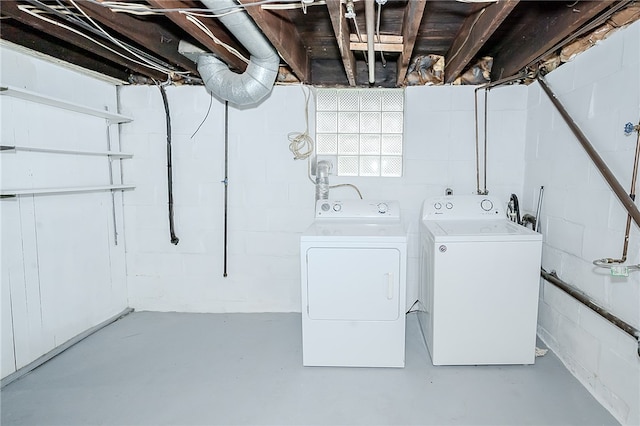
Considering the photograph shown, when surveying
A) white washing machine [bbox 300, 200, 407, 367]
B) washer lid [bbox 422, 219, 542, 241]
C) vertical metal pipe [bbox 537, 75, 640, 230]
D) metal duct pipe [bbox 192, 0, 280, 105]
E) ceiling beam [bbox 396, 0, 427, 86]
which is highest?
ceiling beam [bbox 396, 0, 427, 86]

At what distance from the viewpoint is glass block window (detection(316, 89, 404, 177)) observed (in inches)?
117

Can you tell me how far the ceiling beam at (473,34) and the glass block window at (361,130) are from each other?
19.6 inches

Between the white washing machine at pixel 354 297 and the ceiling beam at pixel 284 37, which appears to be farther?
the white washing machine at pixel 354 297

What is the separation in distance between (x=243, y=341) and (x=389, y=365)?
1.10 metres

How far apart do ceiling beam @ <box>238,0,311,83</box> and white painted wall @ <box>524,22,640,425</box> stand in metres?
1.76

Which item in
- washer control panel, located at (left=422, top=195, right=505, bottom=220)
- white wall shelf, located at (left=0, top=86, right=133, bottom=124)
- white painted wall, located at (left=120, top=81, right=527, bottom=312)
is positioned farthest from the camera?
white painted wall, located at (left=120, top=81, right=527, bottom=312)

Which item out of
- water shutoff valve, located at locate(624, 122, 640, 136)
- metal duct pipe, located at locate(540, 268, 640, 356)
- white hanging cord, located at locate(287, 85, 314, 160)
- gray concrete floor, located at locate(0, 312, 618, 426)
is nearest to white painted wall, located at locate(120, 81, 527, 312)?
white hanging cord, located at locate(287, 85, 314, 160)

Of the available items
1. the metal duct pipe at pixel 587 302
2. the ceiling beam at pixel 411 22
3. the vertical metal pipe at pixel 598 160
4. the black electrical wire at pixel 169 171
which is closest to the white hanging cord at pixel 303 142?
the ceiling beam at pixel 411 22

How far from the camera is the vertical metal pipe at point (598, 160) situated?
1.58m

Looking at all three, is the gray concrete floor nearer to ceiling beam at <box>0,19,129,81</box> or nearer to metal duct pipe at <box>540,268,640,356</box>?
metal duct pipe at <box>540,268,640,356</box>

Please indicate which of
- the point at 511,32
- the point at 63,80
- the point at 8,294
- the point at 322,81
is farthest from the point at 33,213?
the point at 511,32

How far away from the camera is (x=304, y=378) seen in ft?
7.06

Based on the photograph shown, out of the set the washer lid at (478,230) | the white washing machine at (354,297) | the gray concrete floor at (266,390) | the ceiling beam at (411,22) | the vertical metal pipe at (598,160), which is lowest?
the gray concrete floor at (266,390)

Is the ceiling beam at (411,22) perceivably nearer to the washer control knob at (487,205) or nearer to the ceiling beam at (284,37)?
the ceiling beam at (284,37)
